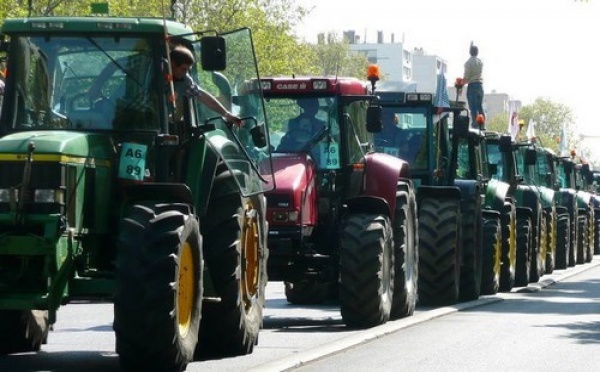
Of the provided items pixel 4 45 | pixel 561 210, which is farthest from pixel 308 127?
pixel 561 210

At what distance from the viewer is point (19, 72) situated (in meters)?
13.8

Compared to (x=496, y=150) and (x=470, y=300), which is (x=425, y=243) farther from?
(x=496, y=150)

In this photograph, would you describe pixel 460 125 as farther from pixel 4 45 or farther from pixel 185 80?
pixel 4 45

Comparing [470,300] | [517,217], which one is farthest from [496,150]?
[470,300]

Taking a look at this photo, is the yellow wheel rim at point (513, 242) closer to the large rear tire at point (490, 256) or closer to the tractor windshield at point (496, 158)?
the large rear tire at point (490, 256)

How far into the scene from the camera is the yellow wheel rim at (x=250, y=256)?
48.7 feet

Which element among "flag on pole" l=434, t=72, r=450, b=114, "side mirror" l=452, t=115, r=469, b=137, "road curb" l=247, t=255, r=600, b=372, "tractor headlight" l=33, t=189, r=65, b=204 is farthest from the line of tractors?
"side mirror" l=452, t=115, r=469, b=137

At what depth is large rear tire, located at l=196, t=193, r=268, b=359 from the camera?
1405 cm

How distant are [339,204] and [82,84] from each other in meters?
6.40

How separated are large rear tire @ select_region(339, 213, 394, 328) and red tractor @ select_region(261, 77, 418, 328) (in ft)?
0.03

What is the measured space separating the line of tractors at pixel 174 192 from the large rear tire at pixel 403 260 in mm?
23

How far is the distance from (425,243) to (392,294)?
11.4ft

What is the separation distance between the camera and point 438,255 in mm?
22578

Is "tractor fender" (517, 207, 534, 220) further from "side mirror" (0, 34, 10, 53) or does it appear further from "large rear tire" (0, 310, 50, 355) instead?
"side mirror" (0, 34, 10, 53)
